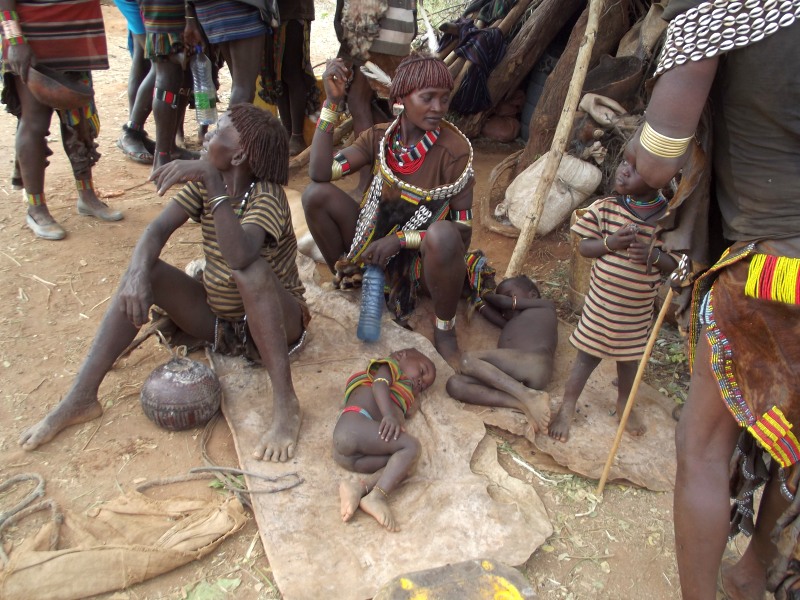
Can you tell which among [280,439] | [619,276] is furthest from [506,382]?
[280,439]

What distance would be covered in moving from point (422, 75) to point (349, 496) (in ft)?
5.94

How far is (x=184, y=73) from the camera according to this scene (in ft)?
15.1

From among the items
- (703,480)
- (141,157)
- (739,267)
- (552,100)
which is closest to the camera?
(739,267)

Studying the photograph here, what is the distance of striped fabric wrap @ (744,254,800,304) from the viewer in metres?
1.51

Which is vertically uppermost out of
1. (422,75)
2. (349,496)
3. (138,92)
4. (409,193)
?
(422,75)

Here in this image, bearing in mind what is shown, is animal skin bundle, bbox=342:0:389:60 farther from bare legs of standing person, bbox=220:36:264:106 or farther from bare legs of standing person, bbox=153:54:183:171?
bare legs of standing person, bbox=153:54:183:171

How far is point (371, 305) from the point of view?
3393mm

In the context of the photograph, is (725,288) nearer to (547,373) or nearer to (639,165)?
(639,165)

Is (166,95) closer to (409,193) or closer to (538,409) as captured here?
(409,193)

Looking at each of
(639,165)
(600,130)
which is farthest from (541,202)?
(639,165)

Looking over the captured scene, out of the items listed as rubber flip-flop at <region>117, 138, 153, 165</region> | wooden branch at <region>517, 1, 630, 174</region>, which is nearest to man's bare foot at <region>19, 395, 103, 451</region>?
rubber flip-flop at <region>117, 138, 153, 165</region>

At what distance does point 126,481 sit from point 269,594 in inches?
28.9

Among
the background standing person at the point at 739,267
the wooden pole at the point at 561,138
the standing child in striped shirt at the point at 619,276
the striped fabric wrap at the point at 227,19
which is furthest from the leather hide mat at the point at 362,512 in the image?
the striped fabric wrap at the point at 227,19

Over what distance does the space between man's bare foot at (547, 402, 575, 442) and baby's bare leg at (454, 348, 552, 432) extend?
4cm
